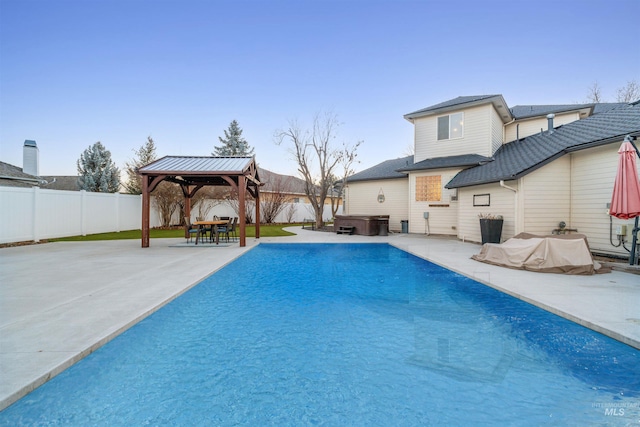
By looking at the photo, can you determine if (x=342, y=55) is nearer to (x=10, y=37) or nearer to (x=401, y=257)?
(x=401, y=257)

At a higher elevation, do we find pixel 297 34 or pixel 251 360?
pixel 297 34

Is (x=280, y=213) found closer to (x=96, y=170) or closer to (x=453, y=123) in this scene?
(x=96, y=170)

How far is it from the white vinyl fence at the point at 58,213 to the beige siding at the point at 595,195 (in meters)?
18.7

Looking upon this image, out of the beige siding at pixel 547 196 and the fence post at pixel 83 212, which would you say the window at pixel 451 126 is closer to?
the beige siding at pixel 547 196

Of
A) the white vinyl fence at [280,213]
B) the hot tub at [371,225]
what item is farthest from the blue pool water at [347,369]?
the white vinyl fence at [280,213]

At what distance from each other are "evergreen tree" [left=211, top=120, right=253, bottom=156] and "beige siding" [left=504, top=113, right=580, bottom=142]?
22.7 metres

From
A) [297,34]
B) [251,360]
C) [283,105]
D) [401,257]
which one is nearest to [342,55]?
[297,34]

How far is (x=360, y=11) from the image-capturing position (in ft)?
38.0

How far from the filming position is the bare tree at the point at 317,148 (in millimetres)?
19109

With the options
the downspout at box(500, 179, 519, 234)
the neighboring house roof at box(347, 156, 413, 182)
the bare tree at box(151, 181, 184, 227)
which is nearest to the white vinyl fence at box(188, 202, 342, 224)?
the bare tree at box(151, 181, 184, 227)

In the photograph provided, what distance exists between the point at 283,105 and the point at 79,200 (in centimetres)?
1191

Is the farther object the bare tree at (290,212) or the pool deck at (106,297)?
the bare tree at (290,212)

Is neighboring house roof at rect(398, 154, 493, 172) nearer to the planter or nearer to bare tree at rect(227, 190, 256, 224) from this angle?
the planter

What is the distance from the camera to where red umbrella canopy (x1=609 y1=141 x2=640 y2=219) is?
5.50 meters
